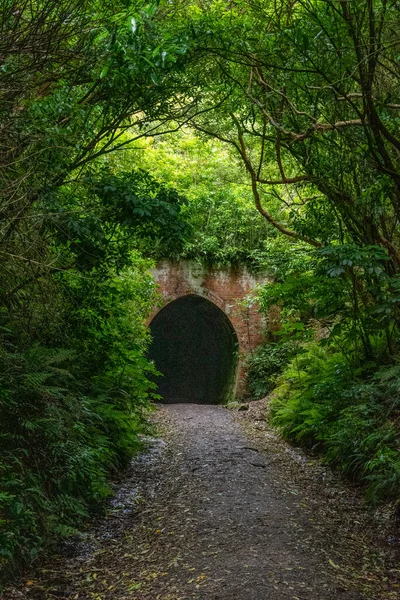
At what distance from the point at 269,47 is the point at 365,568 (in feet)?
18.2

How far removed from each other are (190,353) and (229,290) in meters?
7.07

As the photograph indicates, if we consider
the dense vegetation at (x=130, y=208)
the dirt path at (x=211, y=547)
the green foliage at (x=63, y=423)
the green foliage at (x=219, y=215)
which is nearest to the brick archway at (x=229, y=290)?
the green foliage at (x=219, y=215)

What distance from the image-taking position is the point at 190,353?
76.5ft

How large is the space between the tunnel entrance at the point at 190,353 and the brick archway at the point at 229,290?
1.66 m

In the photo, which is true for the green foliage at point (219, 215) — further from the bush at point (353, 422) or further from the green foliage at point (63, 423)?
the green foliage at point (63, 423)

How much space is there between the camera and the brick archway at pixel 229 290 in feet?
54.6

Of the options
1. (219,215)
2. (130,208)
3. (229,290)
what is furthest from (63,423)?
(219,215)

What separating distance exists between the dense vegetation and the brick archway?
21.9 feet

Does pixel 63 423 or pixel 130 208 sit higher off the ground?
pixel 130 208

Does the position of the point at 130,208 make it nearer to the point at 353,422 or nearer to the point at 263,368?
the point at 353,422

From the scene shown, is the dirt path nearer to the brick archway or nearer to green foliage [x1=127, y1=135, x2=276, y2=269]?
the brick archway

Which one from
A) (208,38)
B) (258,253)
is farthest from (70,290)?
(258,253)

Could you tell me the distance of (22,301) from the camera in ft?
18.9

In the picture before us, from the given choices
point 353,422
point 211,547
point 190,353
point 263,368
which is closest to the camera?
point 211,547
